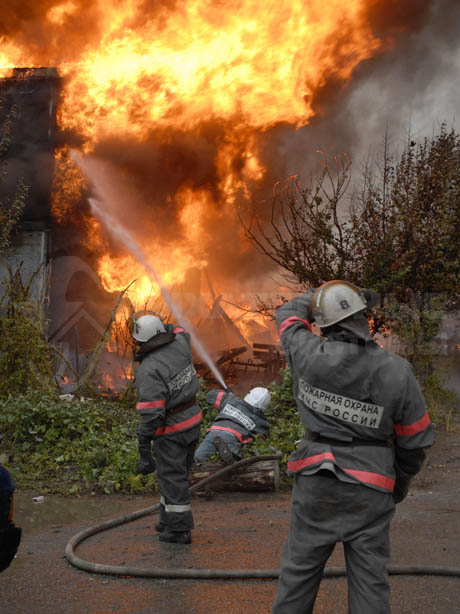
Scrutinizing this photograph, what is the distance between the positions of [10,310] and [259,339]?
11718 millimetres

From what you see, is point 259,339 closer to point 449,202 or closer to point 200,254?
point 200,254

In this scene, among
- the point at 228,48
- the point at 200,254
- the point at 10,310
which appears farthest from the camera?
the point at 200,254

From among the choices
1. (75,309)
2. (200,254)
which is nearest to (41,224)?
(75,309)

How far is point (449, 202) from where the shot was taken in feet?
35.1

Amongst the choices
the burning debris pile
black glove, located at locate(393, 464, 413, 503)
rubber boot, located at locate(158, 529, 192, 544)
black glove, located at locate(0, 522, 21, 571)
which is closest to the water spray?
the burning debris pile

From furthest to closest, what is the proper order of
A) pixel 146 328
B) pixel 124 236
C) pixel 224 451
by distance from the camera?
pixel 124 236
pixel 224 451
pixel 146 328

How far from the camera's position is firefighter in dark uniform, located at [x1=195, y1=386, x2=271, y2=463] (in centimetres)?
639

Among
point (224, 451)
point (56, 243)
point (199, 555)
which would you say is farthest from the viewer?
point (56, 243)

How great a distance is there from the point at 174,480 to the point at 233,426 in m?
1.93

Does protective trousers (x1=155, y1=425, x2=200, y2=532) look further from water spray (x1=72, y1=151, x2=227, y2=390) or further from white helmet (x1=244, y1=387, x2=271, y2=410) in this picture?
water spray (x1=72, y1=151, x2=227, y2=390)

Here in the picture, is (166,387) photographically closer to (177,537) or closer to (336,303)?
(177,537)

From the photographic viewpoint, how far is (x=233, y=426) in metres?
6.57

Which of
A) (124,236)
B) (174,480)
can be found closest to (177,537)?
(174,480)

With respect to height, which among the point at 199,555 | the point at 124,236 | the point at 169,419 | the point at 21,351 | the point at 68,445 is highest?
the point at 124,236
